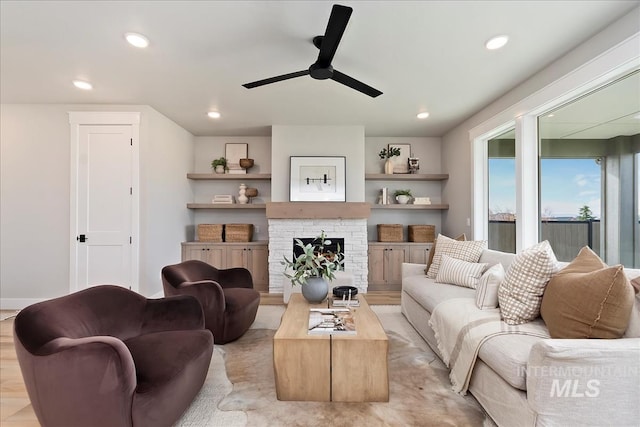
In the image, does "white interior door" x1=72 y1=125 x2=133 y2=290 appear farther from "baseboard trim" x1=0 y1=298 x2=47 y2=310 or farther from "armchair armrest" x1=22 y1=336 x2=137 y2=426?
"armchair armrest" x1=22 y1=336 x2=137 y2=426

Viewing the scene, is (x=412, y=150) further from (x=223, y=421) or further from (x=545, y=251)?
(x=223, y=421)

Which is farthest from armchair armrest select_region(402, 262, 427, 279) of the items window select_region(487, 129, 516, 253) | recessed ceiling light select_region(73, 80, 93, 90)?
recessed ceiling light select_region(73, 80, 93, 90)

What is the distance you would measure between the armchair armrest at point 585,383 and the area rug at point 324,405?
0.49 m

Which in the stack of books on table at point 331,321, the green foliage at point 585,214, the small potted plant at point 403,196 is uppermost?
the small potted plant at point 403,196

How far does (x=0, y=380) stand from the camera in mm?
2180


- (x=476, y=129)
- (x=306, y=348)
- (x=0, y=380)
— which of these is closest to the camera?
(x=306, y=348)

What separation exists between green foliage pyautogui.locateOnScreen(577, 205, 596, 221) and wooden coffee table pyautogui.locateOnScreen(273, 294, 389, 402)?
219 cm

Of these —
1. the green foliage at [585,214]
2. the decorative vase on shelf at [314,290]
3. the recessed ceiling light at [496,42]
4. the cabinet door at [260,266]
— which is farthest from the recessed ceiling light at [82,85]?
the green foliage at [585,214]

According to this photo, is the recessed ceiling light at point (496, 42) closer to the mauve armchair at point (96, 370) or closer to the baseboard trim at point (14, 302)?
the mauve armchair at point (96, 370)

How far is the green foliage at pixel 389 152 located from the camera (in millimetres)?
5285

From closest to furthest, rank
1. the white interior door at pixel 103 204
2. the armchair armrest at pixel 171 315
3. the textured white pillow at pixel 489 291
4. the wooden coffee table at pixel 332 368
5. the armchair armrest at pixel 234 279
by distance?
the wooden coffee table at pixel 332 368, the armchair armrest at pixel 171 315, the textured white pillow at pixel 489 291, the armchair armrest at pixel 234 279, the white interior door at pixel 103 204

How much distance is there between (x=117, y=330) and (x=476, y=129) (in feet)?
14.7

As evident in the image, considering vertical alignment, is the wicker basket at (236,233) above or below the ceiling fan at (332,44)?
below

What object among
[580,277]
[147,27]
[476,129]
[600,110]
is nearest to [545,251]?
[580,277]
